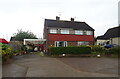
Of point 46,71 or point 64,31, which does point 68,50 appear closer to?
point 64,31

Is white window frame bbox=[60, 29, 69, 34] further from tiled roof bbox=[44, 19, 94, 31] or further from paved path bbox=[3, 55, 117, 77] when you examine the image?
paved path bbox=[3, 55, 117, 77]

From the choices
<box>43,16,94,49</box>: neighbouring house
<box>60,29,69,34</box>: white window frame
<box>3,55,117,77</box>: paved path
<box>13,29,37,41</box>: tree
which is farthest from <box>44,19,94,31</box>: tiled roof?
<box>3,55,117,77</box>: paved path

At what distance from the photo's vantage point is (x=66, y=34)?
2520cm

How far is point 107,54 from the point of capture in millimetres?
17531

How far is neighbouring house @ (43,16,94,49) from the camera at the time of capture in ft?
79.7

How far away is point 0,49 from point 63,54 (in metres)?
9.02

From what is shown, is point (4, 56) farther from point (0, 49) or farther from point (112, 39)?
point (112, 39)

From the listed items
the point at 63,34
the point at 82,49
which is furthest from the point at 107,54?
the point at 63,34

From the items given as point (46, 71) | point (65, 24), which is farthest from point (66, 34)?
point (46, 71)

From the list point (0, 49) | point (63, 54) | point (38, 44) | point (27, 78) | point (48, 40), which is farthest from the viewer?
point (38, 44)

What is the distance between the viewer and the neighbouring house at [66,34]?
24297mm

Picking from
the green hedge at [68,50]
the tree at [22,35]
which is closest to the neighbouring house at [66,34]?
the green hedge at [68,50]

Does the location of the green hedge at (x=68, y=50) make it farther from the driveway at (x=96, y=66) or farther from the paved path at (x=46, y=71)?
the paved path at (x=46, y=71)

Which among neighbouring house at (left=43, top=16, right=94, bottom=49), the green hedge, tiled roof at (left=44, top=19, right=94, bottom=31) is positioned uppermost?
tiled roof at (left=44, top=19, right=94, bottom=31)
